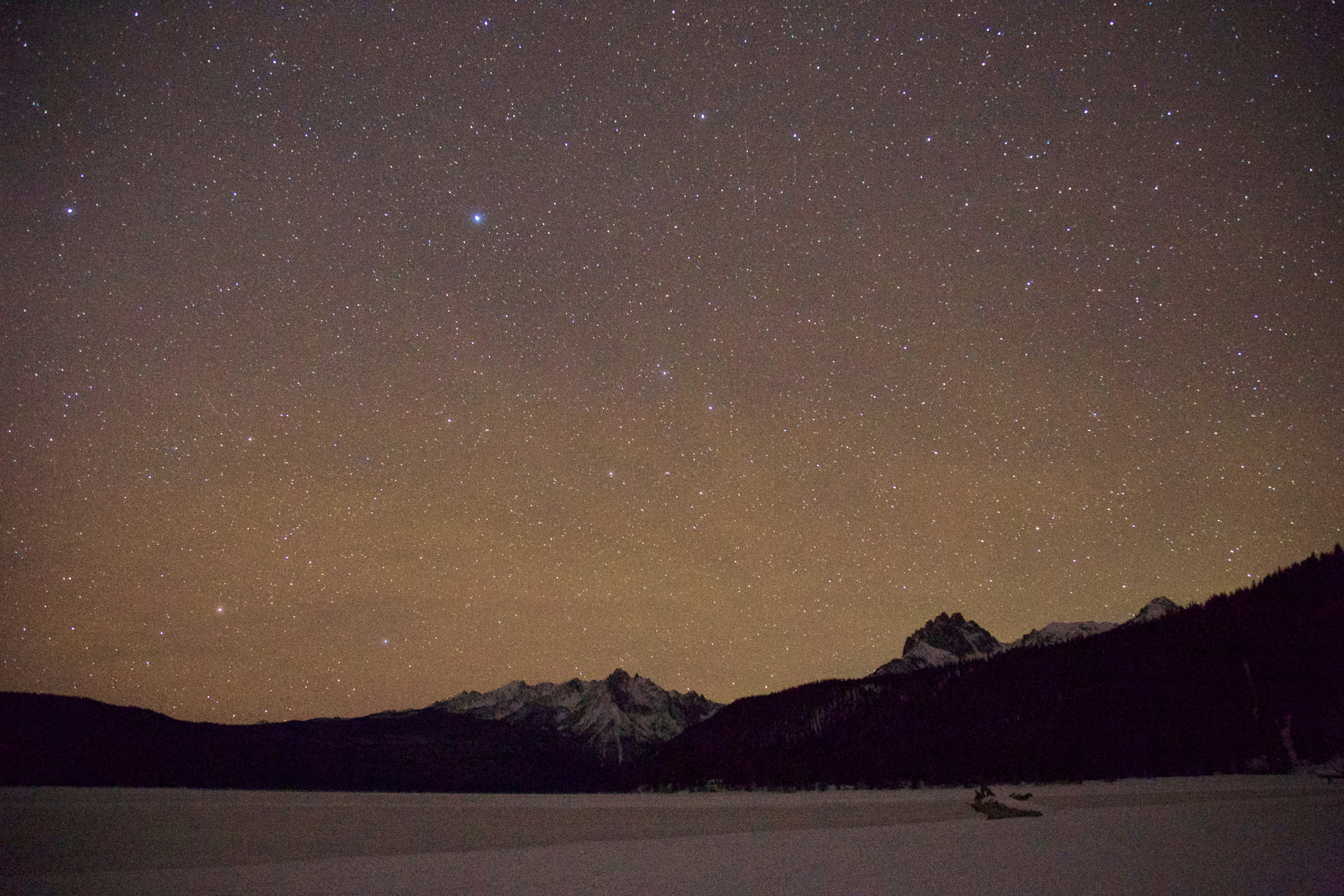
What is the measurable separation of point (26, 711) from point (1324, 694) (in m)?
203

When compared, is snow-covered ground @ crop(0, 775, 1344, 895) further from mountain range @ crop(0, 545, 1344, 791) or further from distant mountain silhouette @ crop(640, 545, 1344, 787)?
mountain range @ crop(0, 545, 1344, 791)

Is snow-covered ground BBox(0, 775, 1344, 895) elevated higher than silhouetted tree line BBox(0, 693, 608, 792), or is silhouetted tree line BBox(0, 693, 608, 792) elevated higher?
snow-covered ground BBox(0, 775, 1344, 895)

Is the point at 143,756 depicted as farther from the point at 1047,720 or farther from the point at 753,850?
the point at 753,850

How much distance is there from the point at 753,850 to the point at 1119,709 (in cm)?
5224

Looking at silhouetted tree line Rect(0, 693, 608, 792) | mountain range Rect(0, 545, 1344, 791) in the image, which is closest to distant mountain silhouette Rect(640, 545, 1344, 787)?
mountain range Rect(0, 545, 1344, 791)

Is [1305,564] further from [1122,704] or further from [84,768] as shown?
[84,768]

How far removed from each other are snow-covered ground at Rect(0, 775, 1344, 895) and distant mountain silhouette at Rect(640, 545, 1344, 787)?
25.9ft

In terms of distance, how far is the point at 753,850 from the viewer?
19.8 metres

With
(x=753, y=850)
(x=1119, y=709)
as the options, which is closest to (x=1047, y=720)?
(x=1119, y=709)

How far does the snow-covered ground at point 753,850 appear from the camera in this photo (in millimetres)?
13078

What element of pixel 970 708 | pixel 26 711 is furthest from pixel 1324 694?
pixel 26 711

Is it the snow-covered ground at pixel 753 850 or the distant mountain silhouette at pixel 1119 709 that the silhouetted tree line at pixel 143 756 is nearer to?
the distant mountain silhouette at pixel 1119 709

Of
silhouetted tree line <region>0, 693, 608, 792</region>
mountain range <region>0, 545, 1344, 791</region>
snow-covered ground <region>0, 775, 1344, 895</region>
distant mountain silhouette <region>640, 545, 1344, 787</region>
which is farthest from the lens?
silhouetted tree line <region>0, 693, 608, 792</region>

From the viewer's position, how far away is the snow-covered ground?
13.1 metres
